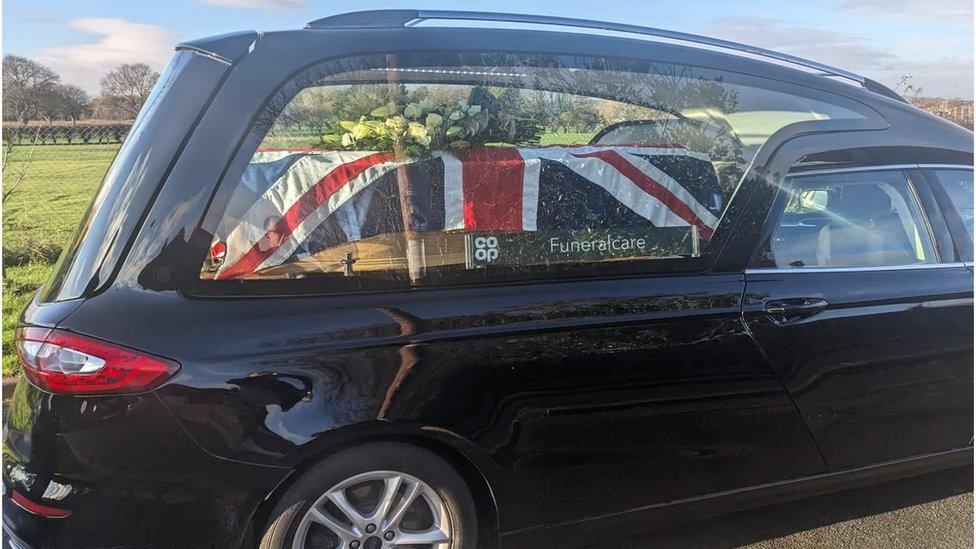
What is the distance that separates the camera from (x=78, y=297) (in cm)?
198

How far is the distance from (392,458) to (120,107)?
96.5 inches

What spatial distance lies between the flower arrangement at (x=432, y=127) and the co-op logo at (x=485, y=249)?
0.29 metres

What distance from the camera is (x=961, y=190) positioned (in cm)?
296

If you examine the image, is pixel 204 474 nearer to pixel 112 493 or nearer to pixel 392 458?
pixel 112 493

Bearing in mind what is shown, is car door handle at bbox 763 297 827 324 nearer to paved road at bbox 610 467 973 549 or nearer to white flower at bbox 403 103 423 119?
paved road at bbox 610 467 973 549

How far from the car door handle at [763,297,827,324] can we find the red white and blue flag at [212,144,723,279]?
35cm

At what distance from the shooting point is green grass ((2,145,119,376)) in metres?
5.43

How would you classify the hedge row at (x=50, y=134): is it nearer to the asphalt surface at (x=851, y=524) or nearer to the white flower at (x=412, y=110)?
the white flower at (x=412, y=110)

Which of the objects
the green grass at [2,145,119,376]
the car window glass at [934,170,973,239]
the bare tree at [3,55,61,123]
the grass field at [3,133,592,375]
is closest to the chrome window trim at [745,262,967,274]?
the car window glass at [934,170,973,239]

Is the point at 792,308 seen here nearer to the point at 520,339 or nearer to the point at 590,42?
the point at 520,339

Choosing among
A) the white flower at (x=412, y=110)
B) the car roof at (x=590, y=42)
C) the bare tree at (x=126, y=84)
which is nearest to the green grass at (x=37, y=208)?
the bare tree at (x=126, y=84)

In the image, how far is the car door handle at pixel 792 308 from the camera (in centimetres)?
252

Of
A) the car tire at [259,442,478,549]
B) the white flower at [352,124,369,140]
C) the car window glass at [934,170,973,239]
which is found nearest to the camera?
the car tire at [259,442,478,549]

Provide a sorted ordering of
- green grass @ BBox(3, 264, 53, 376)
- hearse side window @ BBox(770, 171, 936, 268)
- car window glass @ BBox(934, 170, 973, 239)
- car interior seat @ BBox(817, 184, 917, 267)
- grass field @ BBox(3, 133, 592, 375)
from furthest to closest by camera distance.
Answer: grass field @ BBox(3, 133, 592, 375) < green grass @ BBox(3, 264, 53, 376) < car window glass @ BBox(934, 170, 973, 239) < car interior seat @ BBox(817, 184, 917, 267) < hearse side window @ BBox(770, 171, 936, 268)
